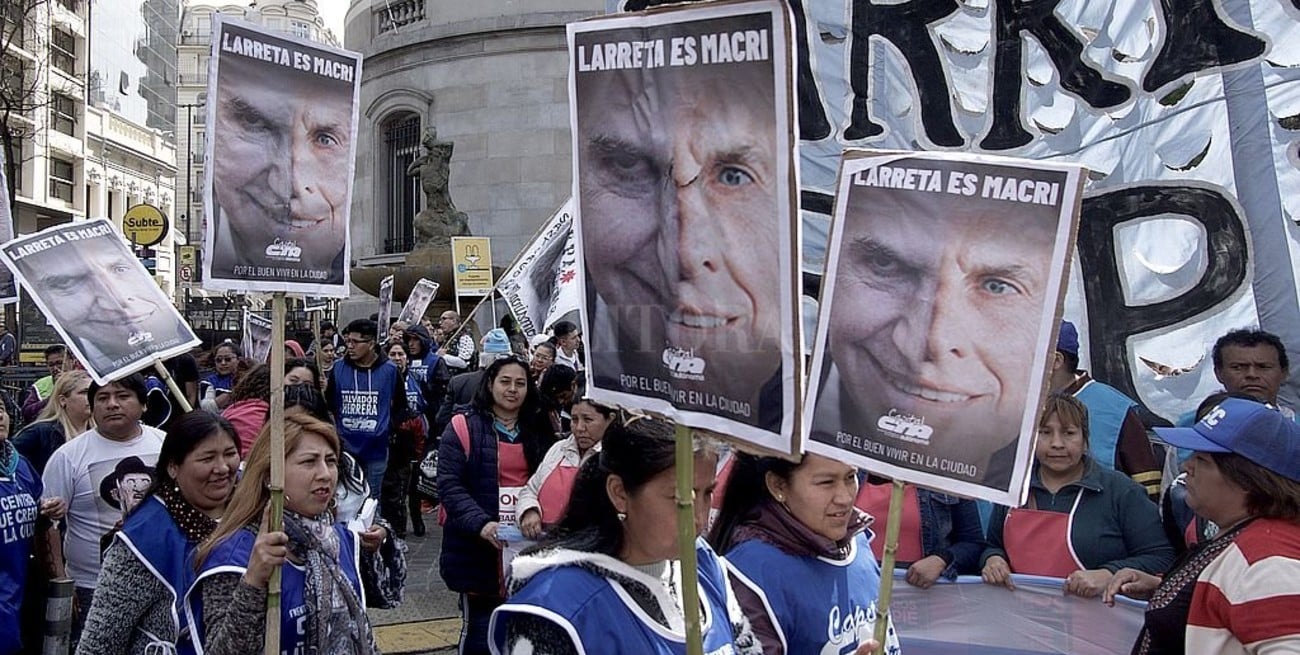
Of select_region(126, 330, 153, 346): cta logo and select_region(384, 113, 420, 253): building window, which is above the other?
select_region(384, 113, 420, 253): building window

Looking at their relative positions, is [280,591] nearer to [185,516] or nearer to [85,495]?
[185,516]

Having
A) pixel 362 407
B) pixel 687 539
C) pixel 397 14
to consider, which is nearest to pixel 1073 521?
pixel 687 539

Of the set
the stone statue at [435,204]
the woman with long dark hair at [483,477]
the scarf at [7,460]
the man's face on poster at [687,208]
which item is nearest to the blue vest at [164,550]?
the scarf at [7,460]

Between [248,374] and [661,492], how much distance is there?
14.4 feet

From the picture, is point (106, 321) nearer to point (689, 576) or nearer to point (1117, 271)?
point (689, 576)

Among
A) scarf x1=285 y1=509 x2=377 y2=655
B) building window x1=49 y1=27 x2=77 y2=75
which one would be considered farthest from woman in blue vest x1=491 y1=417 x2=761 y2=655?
building window x1=49 y1=27 x2=77 y2=75

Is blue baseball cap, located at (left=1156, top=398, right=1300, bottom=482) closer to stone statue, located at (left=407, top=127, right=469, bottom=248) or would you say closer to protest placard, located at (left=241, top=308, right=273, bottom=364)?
protest placard, located at (left=241, top=308, right=273, bottom=364)

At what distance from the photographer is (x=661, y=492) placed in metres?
2.37

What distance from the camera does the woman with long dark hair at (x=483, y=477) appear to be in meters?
5.32

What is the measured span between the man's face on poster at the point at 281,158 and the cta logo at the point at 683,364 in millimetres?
1943

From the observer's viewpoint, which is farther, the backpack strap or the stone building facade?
the stone building facade

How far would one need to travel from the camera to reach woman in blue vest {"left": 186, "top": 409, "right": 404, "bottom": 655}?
9.73 feet

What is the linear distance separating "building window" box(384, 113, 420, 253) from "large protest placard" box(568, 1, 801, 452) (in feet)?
85.4

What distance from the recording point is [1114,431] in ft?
16.1
